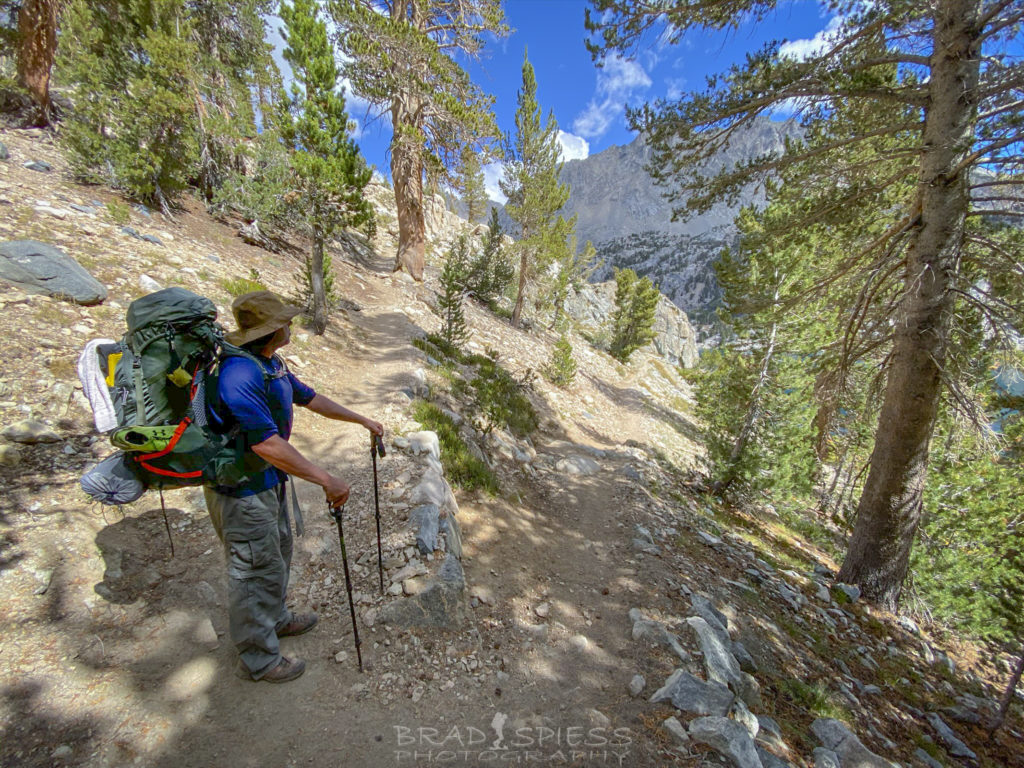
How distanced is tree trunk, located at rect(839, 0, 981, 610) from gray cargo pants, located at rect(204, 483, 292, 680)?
7776 mm

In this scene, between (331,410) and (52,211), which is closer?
(331,410)

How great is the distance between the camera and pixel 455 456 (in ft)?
19.8

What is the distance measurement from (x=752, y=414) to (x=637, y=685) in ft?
25.2

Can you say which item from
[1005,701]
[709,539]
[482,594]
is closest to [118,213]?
[482,594]

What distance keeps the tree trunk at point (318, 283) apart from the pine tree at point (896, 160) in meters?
6.53

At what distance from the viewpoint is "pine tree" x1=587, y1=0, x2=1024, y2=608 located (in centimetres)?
464

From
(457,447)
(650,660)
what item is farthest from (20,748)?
(457,447)

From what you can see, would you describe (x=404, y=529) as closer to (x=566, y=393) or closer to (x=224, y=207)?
(x=566, y=393)

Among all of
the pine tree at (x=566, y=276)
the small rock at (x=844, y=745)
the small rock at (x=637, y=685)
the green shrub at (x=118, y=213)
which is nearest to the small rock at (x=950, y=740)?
the small rock at (x=844, y=745)

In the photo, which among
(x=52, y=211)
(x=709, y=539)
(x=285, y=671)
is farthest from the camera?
(x=52, y=211)

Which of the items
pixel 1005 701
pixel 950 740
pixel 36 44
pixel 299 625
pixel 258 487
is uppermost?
pixel 36 44

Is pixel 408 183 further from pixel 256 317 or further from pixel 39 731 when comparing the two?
pixel 39 731

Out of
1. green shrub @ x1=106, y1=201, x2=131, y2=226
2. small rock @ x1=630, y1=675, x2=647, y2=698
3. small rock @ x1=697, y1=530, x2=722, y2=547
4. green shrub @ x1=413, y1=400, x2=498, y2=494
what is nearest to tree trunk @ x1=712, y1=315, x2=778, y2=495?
small rock @ x1=697, y1=530, x2=722, y2=547

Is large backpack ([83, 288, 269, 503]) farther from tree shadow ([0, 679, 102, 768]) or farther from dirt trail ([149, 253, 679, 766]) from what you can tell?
dirt trail ([149, 253, 679, 766])
